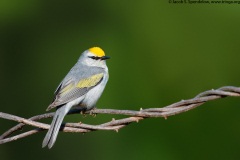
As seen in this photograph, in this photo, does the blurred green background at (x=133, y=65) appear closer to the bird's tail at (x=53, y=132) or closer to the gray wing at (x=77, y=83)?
the gray wing at (x=77, y=83)

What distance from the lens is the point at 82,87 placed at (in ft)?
16.1

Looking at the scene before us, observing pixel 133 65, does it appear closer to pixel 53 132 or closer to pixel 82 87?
pixel 82 87

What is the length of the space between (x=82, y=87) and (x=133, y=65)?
1697 mm

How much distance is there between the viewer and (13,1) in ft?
25.2

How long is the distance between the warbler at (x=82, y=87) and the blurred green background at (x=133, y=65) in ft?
2.77

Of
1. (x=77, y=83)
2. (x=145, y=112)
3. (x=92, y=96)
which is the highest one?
(x=77, y=83)

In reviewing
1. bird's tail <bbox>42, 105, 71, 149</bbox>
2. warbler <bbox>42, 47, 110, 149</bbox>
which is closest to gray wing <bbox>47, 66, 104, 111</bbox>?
warbler <bbox>42, 47, 110, 149</bbox>

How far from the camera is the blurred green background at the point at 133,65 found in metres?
5.68

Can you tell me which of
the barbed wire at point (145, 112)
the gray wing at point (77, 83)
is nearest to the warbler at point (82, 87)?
the gray wing at point (77, 83)

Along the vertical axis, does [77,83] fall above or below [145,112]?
above

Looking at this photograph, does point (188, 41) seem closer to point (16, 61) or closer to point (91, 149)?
point (91, 149)

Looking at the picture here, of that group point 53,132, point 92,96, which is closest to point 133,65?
point 92,96

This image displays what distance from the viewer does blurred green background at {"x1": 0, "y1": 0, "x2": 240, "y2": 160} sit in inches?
224

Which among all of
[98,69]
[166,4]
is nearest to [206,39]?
[166,4]
